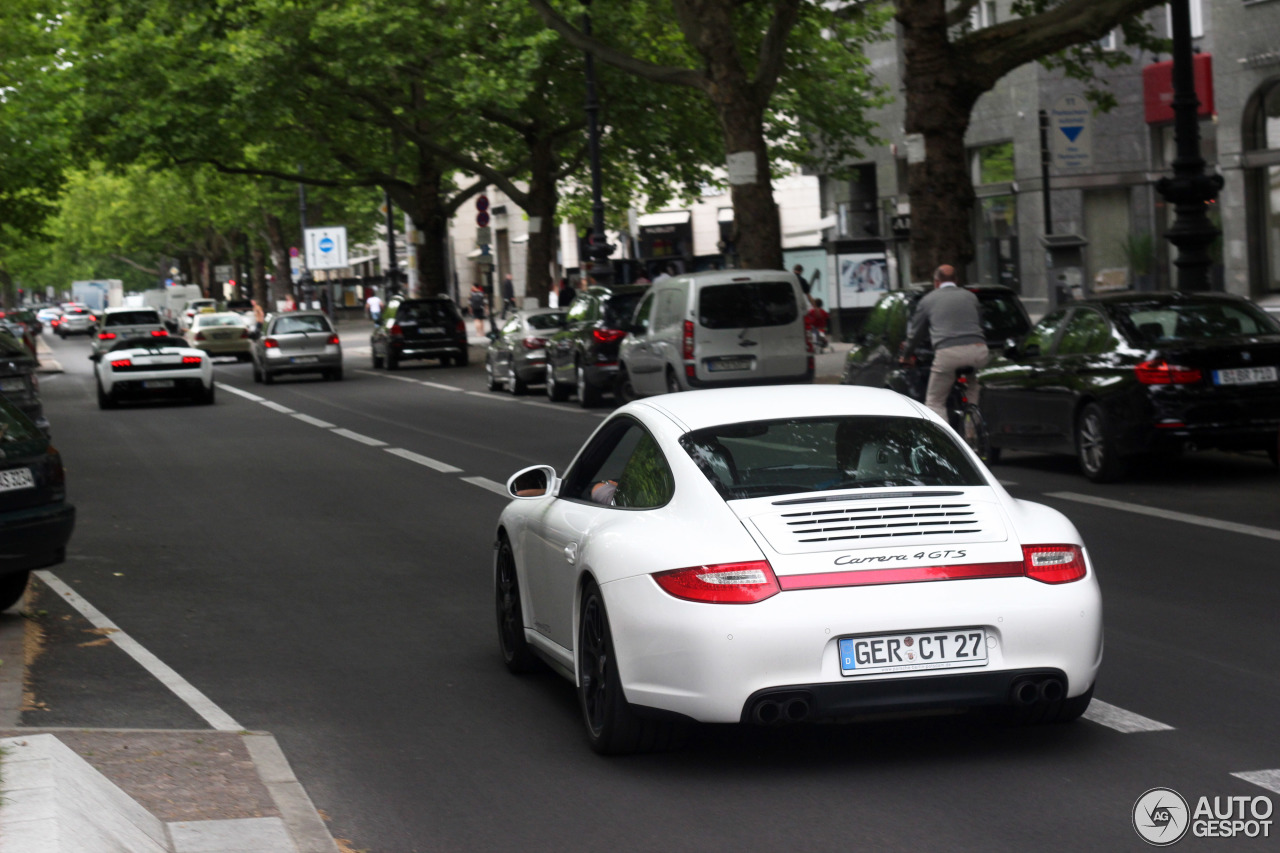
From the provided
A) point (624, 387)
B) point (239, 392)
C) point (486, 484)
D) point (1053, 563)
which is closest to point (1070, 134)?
point (624, 387)

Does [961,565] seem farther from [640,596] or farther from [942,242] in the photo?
[942,242]

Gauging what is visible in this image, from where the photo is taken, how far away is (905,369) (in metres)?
17.7

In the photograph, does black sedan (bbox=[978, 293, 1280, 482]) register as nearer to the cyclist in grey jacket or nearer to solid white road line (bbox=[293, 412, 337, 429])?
the cyclist in grey jacket

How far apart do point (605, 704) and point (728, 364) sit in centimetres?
1668

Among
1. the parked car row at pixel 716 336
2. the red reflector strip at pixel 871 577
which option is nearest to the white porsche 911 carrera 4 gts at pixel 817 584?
the red reflector strip at pixel 871 577

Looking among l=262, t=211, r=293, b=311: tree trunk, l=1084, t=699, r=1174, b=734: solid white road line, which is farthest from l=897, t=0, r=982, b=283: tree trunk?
l=262, t=211, r=293, b=311: tree trunk

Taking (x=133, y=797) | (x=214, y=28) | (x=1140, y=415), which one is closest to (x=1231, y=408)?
A: (x=1140, y=415)

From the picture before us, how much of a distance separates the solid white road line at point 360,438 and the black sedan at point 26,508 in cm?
1150

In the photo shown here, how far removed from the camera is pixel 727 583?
5.87 metres

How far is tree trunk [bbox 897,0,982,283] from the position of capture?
842 inches

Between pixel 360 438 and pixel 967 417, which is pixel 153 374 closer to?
pixel 360 438

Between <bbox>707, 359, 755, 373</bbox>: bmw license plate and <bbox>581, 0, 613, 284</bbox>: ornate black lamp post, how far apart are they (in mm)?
10559

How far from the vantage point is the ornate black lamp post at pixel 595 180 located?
114 feet

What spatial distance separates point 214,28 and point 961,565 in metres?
37.1
